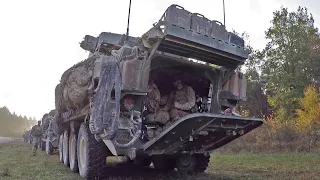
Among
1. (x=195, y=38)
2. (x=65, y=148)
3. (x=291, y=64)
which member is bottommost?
(x=65, y=148)

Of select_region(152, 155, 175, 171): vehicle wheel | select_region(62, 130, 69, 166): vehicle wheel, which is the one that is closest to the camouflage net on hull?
select_region(152, 155, 175, 171): vehicle wheel

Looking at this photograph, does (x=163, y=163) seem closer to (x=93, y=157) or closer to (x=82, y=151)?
(x=82, y=151)

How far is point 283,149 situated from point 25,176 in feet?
43.3

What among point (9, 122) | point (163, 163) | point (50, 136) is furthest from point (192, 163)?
point (9, 122)

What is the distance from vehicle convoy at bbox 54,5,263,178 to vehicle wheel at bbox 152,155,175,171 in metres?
0.63

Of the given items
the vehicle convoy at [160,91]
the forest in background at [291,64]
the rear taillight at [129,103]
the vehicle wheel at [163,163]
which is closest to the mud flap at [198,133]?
the vehicle convoy at [160,91]

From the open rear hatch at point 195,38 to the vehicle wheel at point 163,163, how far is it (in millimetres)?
2898

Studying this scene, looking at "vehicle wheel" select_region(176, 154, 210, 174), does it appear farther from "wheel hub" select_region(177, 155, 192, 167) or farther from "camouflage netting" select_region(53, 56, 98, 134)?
"camouflage netting" select_region(53, 56, 98, 134)

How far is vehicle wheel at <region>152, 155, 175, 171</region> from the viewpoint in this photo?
910 centimetres

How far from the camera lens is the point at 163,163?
9.27 m

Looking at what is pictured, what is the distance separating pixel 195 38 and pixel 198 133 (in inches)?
63.1

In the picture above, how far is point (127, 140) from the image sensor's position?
246 inches

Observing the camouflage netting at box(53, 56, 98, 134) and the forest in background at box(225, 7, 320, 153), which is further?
the forest in background at box(225, 7, 320, 153)

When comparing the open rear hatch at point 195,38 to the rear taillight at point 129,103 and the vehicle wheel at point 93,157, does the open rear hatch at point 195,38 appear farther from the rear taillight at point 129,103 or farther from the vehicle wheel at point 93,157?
the vehicle wheel at point 93,157
